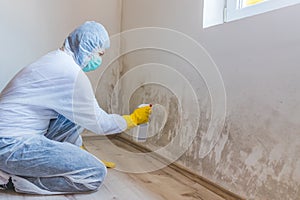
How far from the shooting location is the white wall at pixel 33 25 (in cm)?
252

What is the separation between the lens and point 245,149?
1344mm

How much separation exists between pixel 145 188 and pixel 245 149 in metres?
0.52

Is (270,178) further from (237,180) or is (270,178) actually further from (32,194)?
(32,194)

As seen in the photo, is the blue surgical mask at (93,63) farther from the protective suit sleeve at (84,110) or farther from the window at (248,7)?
the window at (248,7)

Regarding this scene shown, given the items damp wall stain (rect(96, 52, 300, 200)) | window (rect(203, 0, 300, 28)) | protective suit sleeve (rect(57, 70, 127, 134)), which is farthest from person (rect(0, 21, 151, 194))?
window (rect(203, 0, 300, 28))

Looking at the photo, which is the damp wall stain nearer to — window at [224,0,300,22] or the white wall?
window at [224,0,300,22]

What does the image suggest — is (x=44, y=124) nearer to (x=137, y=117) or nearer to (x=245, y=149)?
(x=137, y=117)

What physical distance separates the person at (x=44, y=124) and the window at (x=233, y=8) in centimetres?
74

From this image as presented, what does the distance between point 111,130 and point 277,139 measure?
0.74m

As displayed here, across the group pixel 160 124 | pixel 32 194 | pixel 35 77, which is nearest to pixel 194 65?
pixel 160 124

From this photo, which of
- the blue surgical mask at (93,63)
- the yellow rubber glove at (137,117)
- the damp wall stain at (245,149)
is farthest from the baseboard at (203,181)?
the blue surgical mask at (93,63)

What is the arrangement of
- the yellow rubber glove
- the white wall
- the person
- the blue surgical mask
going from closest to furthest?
the person → the yellow rubber glove → the blue surgical mask → the white wall

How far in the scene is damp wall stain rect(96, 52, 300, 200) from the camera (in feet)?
3.76

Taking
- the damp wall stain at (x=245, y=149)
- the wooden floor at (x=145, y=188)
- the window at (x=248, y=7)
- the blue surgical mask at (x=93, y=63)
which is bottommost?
the wooden floor at (x=145, y=188)
